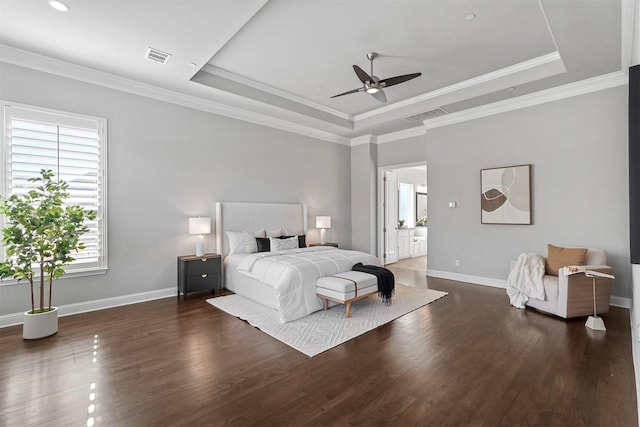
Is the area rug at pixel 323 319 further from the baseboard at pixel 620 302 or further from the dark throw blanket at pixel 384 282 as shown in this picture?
the baseboard at pixel 620 302

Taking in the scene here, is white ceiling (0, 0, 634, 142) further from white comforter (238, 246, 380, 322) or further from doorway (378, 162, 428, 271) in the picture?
→ white comforter (238, 246, 380, 322)

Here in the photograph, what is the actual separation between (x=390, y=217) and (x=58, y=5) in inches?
279

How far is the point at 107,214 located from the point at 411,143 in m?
5.94

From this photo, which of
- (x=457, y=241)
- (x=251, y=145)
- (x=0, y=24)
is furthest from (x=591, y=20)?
(x=0, y=24)

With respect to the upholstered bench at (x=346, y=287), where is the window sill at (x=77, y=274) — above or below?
above

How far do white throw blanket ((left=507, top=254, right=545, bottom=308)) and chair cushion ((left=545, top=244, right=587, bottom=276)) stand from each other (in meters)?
0.14

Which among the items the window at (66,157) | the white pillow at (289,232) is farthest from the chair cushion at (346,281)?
the window at (66,157)

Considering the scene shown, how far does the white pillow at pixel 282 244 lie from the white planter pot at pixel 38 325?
9.81 ft

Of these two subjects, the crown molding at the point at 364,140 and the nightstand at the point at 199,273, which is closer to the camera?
the nightstand at the point at 199,273

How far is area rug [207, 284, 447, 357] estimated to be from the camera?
126 inches

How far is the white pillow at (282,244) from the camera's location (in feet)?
17.8

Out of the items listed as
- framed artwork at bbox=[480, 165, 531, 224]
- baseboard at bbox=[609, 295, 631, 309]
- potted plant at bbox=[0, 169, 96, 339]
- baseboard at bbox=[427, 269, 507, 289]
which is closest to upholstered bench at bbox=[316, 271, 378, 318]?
baseboard at bbox=[427, 269, 507, 289]

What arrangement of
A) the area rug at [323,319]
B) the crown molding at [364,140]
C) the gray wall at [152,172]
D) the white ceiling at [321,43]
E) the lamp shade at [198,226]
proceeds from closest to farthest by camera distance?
the white ceiling at [321,43] → the area rug at [323,319] → the gray wall at [152,172] → the lamp shade at [198,226] → the crown molding at [364,140]

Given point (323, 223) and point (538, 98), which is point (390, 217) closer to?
point (323, 223)
